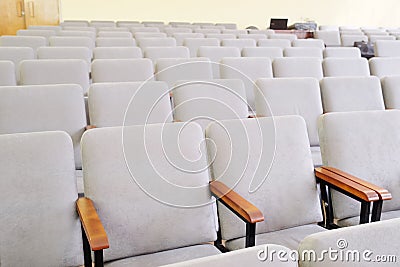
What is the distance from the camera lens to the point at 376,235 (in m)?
0.83

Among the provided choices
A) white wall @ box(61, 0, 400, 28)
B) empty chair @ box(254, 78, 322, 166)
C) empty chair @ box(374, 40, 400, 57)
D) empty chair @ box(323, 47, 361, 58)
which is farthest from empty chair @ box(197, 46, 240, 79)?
white wall @ box(61, 0, 400, 28)

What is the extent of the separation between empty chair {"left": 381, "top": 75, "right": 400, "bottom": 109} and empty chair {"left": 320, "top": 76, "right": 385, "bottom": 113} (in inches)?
2.3

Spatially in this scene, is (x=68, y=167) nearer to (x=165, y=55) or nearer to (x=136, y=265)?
(x=136, y=265)

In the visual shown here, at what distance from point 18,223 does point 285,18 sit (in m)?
9.12

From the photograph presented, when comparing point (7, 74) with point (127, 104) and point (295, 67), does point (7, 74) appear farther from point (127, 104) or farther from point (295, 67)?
point (295, 67)

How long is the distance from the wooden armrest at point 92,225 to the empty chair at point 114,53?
230 cm

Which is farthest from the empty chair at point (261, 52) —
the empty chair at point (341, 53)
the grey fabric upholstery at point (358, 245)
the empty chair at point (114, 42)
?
the grey fabric upholstery at point (358, 245)

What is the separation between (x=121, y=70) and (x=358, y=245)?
2.34m

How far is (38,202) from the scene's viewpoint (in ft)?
4.56

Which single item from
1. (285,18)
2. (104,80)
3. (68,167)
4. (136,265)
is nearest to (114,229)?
(136,265)

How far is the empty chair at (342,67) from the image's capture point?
3320 millimetres

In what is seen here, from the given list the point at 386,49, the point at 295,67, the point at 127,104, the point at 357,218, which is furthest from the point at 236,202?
the point at 386,49

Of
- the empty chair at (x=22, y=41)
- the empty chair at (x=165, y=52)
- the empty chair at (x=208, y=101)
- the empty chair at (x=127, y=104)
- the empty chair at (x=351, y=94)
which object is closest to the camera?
the empty chair at (x=127, y=104)

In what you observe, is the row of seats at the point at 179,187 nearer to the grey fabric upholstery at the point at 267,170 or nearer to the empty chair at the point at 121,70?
the grey fabric upholstery at the point at 267,170
